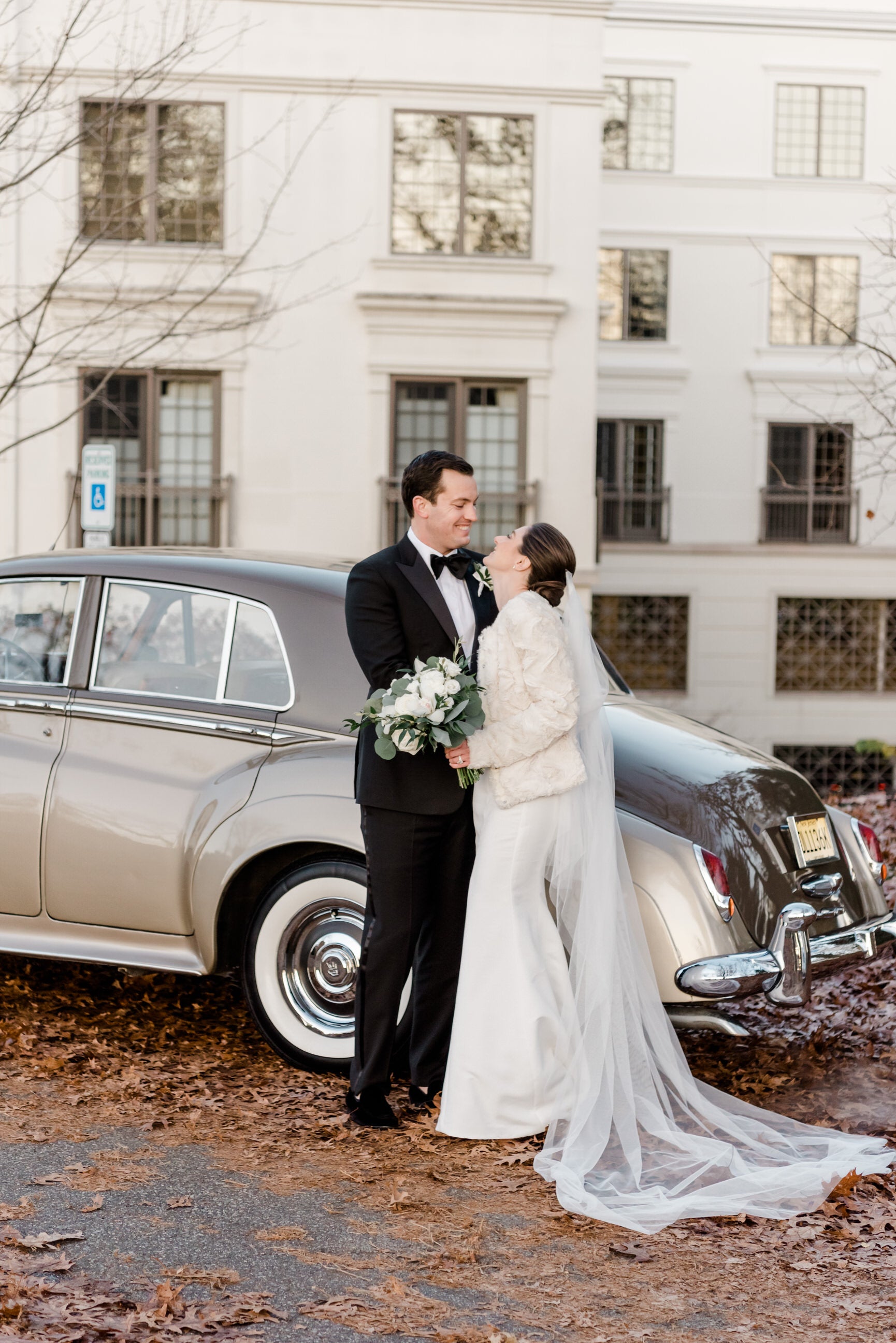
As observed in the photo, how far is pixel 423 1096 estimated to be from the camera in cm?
499

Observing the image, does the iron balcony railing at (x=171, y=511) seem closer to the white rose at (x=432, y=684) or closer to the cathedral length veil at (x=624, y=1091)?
the cathedral length veil at (x=624, y=1091)

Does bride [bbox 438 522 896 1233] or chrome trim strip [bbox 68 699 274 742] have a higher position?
chrome trim strip [bbox 68 699 274 742]

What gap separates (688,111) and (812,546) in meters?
9.06

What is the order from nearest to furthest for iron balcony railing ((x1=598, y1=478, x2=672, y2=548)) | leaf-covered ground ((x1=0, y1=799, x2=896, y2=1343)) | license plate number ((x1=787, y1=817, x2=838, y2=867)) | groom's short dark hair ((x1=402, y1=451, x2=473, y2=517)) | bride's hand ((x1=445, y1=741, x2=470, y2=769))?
leaf-covered ground ((x1=0, y1=799, x2=896, y2=1343)) → bride's hand ((x1=445, y1=741, x2=470, y2=769)) → groom's short dark hair ((x1=402, y1=451, x2=473, y2=517)) → license plate number ((x1=787, y1=817, x2=838, y2=867)) → iron balcony railing ((x1=598, y1=478, x2=672, y2=548))

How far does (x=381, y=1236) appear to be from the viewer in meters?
3.92

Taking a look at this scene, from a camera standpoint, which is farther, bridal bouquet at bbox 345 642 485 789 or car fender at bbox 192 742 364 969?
car fender at bbox 192 742 364 969

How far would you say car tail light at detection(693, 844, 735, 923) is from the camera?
4797mm

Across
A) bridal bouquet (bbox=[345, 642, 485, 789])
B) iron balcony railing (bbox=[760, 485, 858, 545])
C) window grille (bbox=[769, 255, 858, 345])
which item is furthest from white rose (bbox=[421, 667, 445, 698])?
window grille (bbox=[769, 255, 858, 345])

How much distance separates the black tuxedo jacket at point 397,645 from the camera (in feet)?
15.6

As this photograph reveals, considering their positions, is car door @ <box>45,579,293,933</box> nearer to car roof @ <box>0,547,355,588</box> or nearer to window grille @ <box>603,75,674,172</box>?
car roof @ <box>0,547,355,588</box>

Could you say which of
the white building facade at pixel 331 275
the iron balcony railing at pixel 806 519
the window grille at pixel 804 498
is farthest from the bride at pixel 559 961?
the iron balcony railing at pixel 806 519

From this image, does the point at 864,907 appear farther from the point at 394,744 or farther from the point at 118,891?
the point at 118,891

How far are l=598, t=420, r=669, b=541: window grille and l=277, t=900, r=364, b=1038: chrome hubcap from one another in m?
23.4

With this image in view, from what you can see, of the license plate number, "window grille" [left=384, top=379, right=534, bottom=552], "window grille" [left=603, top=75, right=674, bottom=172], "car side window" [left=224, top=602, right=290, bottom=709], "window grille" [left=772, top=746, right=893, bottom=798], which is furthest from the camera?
"window grille" [left=603, top=75, right=674, bottom=172]
